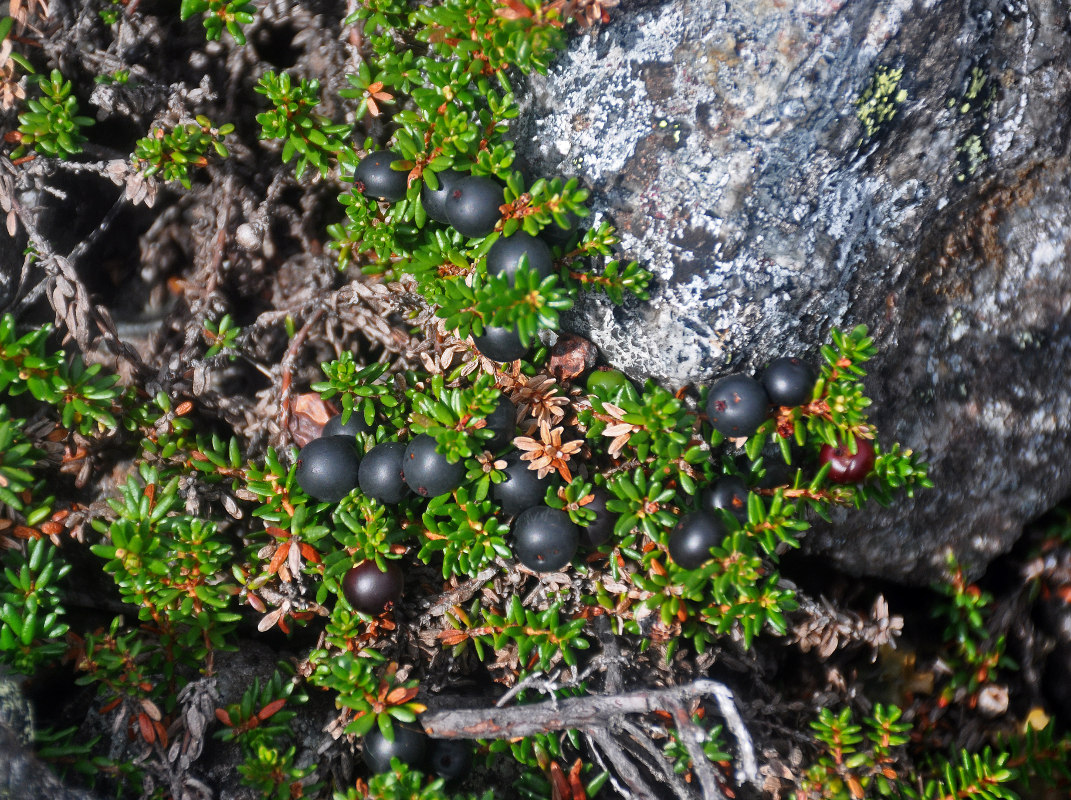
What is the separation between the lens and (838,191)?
3295 millimetres

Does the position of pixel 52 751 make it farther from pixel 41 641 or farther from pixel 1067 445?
pixel 1067 445

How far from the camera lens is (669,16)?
316cm

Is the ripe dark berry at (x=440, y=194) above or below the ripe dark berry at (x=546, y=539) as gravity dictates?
above

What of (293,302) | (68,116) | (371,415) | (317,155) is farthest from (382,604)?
(68,116)

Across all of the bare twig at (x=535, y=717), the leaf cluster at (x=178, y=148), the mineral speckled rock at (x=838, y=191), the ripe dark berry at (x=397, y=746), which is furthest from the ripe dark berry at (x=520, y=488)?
the leaf cluster at (x=178, y=148)

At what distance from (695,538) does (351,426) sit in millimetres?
1701

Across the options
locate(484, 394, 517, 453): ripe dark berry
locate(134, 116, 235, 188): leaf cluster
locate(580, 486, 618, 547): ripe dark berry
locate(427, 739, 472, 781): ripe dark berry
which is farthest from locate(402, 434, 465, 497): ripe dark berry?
locate(134, 116, 235, 188): leaf cluster

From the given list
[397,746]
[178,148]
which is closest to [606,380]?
[397,746]

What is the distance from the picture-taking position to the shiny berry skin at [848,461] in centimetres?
328

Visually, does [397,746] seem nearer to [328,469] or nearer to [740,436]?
[328,469]

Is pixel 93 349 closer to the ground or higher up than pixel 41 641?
higher up

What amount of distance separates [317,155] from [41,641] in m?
2.64

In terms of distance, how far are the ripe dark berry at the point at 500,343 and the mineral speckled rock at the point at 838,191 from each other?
574 millimetres

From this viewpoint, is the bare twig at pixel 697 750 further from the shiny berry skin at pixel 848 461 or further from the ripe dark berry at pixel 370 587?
the ripe dark berry at pixel 370 587
